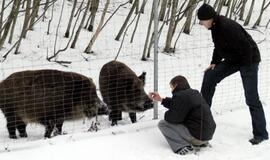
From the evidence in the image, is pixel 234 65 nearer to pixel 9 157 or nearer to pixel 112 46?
pixel 9 157

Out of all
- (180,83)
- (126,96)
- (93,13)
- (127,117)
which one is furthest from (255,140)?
(93,13)

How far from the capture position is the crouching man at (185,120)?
20.8ft

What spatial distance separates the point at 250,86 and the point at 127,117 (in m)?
2.60

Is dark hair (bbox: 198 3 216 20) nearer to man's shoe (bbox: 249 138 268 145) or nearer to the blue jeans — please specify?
the blue jeans

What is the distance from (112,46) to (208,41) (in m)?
3.09

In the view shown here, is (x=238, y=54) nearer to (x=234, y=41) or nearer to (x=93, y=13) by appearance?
(x=234, y=41)

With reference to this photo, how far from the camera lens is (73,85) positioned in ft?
24.7

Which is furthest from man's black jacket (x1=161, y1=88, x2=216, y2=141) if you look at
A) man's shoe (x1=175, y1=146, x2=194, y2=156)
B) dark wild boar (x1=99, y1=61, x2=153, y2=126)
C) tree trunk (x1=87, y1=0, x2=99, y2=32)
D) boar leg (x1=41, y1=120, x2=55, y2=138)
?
tree trunk (x1=87, y1=0, x2=99, y2=32)

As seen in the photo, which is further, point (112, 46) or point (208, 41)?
point (208, 41)

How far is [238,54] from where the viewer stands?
6.68 metres

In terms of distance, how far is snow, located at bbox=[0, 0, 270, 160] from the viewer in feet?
21.0

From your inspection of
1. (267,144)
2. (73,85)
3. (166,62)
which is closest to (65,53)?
(166,62)

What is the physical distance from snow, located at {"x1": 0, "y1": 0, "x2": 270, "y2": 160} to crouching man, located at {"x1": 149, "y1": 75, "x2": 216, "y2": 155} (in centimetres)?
17

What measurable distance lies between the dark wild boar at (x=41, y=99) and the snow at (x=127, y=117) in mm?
242
